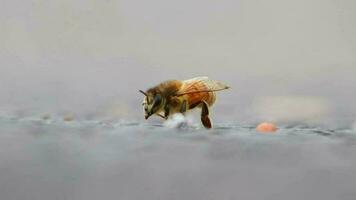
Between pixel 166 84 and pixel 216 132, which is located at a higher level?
pixel 166 84

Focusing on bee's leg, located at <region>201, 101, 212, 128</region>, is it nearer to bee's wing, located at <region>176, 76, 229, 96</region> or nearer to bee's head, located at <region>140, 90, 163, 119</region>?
bee's wing, located at <region>176, 76, 229, 96</region>

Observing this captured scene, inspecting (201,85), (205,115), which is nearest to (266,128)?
(205,115)

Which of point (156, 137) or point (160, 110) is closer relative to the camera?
point (156, 137)

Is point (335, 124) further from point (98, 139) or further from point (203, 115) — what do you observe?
point (98, 139)

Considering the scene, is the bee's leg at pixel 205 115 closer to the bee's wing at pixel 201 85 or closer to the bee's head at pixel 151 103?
the bee's wing at pixel 201 85

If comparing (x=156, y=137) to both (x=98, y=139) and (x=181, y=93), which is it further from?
(x=181, y=93)

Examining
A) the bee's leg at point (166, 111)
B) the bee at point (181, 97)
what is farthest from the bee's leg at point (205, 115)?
the bee's leg at point (166, 111)

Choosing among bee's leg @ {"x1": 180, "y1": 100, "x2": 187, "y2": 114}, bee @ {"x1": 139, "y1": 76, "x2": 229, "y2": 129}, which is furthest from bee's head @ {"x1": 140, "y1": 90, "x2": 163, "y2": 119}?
bee's leg @ {"x1": 180, "y1": 100, "x2": 187, "y2": 114}

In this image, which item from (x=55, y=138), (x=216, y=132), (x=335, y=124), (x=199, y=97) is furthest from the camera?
(x=199, y=97)

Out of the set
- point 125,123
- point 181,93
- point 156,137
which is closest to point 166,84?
point 181,93

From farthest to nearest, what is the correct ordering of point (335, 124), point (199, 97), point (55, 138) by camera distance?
point (199, 97)
point (335, 124)
point (55, 138)
